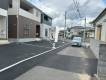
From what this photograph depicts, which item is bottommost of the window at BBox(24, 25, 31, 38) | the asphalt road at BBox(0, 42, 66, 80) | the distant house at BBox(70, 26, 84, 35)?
→ the asphalt road at BBox(0, 42, 66, 80)

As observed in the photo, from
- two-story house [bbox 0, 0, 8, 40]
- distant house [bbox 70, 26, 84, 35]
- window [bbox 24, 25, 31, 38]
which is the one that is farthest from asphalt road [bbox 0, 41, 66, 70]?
distant house [bbox 70, 26, 84, 35]

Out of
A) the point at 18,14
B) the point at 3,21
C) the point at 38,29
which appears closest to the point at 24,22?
the point at 18,14

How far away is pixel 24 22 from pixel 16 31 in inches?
144

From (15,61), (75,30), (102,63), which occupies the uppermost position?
(75,30)

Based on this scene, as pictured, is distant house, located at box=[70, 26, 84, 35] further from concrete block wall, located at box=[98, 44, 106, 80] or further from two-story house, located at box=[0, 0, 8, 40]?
concrete block wall, located at box=[98, 44, 106, 80]

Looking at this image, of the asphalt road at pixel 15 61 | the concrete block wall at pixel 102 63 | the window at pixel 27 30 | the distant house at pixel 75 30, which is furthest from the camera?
the distant house at pixel 75 30

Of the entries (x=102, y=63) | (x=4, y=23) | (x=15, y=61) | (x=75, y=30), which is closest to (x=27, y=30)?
(x=4, y=23)

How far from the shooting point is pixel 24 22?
30281 millimetres

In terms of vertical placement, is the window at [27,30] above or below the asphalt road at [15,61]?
above

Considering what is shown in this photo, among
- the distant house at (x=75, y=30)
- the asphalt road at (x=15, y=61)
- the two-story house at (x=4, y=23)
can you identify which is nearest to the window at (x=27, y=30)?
the two-story house at (x=4, y=23)

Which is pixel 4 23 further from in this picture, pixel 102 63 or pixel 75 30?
pixel 75 30

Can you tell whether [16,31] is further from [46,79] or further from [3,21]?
[46,79]

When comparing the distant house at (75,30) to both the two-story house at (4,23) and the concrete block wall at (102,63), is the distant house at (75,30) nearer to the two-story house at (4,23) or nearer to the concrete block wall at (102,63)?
the two-story house at (4,23)

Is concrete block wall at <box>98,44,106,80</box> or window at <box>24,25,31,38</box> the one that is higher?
window at <box>24,25,31,38</box>
